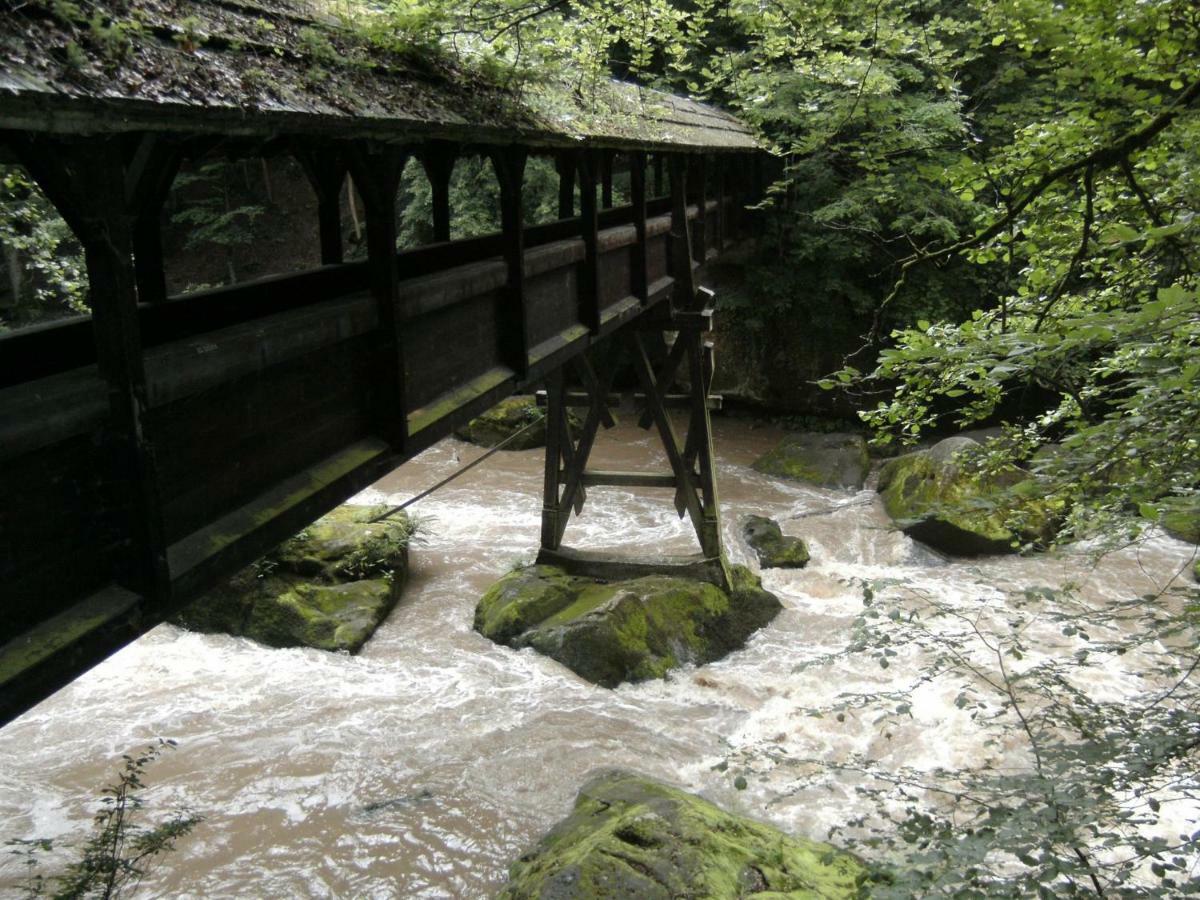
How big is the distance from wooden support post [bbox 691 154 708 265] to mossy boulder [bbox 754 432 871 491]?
14.2 feet

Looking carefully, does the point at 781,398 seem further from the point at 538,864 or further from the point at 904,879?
the point at 904,879

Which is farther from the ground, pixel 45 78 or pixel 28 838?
pixel 45 78

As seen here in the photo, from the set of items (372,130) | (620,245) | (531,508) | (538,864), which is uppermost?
(372,130)

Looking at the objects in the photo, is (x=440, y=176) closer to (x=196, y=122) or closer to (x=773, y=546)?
(x=196, y=122)

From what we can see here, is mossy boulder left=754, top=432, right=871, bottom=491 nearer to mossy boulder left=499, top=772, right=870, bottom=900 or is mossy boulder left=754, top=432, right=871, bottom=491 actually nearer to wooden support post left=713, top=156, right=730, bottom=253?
wooden support post left=713, top=156, right=730, bottom=253

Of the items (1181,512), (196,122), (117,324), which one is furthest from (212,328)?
(1181,512)

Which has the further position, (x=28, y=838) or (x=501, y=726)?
(x=501, y=726)

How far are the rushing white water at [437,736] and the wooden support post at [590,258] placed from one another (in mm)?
2697

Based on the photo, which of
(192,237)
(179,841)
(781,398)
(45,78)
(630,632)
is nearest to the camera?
(45,78)

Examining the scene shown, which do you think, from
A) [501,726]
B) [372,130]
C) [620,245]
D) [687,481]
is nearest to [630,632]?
[501,726]

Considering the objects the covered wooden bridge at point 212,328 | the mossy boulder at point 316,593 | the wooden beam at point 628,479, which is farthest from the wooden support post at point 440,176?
the wooden beam at point 628,479

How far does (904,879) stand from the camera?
8.78ft

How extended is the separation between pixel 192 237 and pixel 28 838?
57.2 feet

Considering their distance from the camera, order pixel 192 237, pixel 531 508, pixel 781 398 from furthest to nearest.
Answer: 1. pixel 192 237
2. pixel 781 398
3. pixel 531 508
